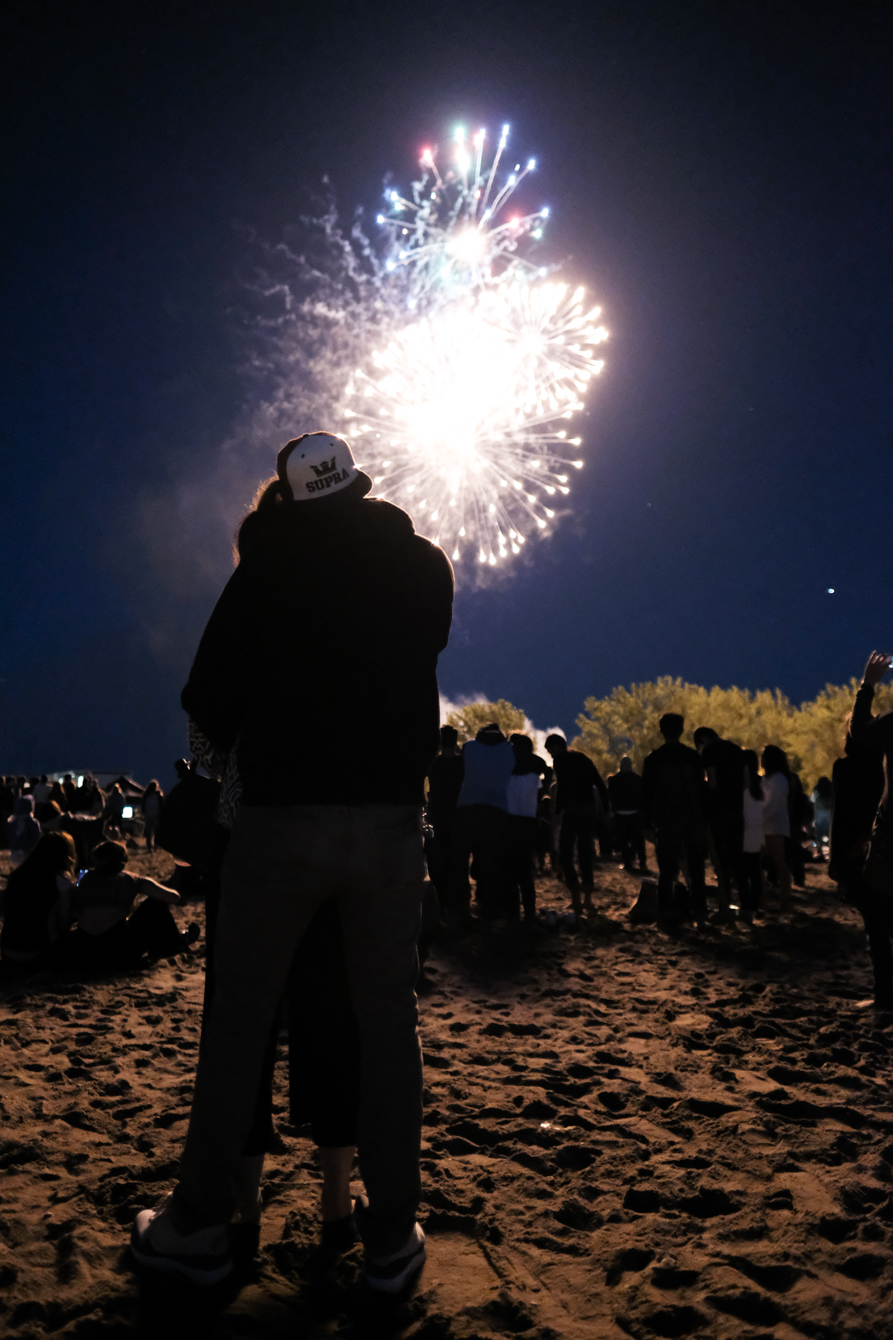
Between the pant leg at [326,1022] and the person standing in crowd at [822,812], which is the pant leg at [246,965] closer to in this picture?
the pant leg at [326,1022]

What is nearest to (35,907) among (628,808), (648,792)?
(648,792)

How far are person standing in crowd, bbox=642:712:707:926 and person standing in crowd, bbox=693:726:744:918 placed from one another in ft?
0.96

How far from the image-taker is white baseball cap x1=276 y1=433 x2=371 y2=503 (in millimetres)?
2139

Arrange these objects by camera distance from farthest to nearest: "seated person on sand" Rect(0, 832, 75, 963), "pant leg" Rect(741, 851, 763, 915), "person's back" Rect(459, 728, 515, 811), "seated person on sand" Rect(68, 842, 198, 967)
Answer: "pant leg" Rect(741, 851, 763, 915) < "person's back" Rect(459, 728, 515, 811) < "seated person on sand" Rect(68, 842, 198, 967) < "seated person on sand" Rect(0, 832, 75, 963)

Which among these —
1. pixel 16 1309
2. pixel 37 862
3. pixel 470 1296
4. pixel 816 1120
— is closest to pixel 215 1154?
pixel 16 1309

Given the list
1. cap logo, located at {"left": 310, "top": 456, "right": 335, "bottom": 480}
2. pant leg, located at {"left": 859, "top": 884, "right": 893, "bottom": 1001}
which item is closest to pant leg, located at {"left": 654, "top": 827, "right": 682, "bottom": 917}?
pant leg, located at {"left": 859, "top": 884, "right": 893, "bottom": 1001}

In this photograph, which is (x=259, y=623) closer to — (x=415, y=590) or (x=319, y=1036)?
(x=415, y=590)

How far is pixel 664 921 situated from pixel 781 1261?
636 centimetres

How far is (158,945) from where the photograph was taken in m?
6.46

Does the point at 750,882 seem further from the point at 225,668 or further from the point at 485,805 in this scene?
the point at 225,668

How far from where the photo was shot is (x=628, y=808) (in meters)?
13.0

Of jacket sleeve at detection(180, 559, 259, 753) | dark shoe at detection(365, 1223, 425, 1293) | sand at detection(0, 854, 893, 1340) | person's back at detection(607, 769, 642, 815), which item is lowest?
sand at detection(0, 854, 893, 1340)

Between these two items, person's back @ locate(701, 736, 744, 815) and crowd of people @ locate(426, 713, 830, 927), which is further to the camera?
person's back @ locate(701, 736, 744, 815)

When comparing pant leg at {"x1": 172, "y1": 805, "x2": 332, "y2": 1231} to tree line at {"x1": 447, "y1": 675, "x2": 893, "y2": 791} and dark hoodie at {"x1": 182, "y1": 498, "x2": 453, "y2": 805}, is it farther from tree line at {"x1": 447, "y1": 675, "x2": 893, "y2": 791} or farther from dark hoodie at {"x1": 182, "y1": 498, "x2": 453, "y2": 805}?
tree line at {"x1": 447, "y1": 675, "x2": 893, "y2": 791}
